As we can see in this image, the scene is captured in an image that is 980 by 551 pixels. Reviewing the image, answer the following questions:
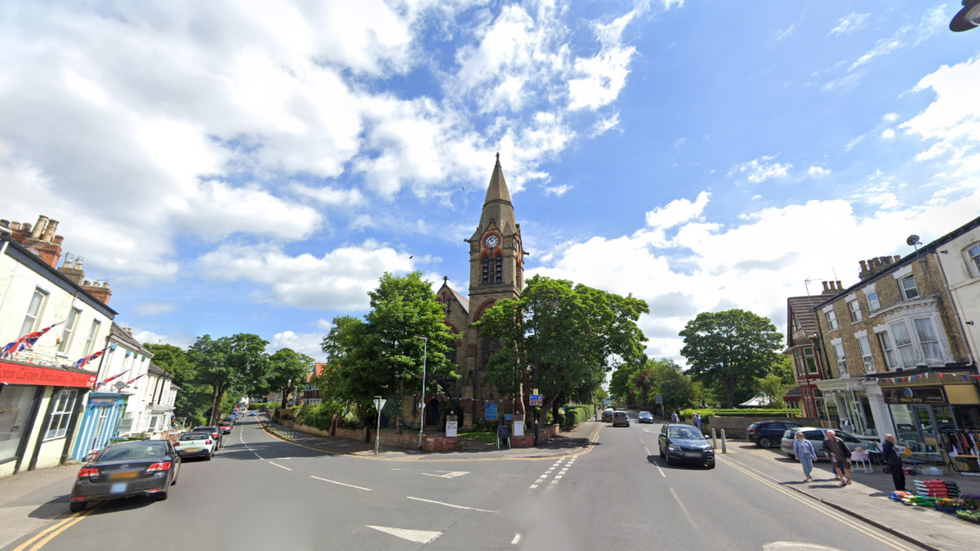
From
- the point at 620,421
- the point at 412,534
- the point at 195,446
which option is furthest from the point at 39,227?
the point at 620,421

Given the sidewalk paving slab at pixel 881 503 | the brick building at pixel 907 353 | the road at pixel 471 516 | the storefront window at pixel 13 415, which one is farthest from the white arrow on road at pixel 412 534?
the brick building at pixel 907 353

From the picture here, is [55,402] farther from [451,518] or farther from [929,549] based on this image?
[929,549]

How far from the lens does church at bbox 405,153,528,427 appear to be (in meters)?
38.0

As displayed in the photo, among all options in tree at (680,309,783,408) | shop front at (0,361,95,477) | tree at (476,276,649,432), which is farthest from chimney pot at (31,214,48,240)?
tree at (680,309,783,408)

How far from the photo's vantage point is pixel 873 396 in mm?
21078

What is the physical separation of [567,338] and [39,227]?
26924mm

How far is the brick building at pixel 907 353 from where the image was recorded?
16.0 metres

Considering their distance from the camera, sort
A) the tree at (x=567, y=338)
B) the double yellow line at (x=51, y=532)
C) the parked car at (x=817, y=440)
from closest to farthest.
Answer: the double yellow line at (x=51, y=532)
the parked car at (x=817, y=440)
the tree at (x=567, y=338)

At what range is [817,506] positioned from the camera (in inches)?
395

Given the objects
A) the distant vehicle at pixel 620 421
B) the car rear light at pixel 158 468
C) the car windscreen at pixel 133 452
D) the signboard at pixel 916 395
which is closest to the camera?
the car rear light at pixel 158 468

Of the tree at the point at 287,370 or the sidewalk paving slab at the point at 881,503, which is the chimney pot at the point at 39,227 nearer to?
the sidewalk paving slab at the point at 881,503

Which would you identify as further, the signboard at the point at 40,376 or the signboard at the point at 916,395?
the signboard at the point at 916,395

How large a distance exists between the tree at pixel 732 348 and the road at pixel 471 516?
43068 mm

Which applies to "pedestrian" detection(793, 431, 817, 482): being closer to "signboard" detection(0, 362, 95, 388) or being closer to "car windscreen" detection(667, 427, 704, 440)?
"car windscreen" detection(667, 427, 704, 440)
